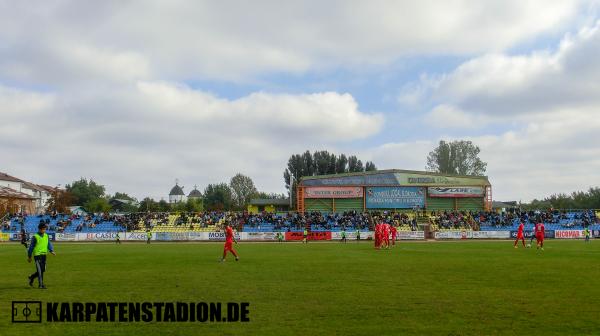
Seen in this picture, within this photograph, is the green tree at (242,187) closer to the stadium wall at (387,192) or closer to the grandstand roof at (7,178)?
the grandstand roof at (7,178)

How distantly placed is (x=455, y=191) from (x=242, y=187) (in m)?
79.1

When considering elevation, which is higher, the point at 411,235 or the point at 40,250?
the point at 40,250

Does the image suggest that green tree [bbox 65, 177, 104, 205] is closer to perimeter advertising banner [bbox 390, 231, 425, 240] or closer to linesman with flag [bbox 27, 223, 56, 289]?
perimeter advertising banner [bbox 390, 231, 425, 240]

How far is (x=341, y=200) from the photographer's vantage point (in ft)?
254

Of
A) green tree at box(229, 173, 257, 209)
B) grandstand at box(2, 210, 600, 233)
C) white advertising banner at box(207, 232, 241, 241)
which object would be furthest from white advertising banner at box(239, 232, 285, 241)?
green tree at box(229, 173, 257, 209)

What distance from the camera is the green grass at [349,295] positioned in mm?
10062

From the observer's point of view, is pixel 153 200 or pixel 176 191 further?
pixel 176 191

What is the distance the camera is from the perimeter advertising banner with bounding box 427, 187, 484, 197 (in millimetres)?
77000

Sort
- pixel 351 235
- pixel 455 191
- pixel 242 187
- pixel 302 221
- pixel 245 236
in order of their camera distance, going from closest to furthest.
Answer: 1. pixel 351 235
2. pixel 245 236
3. pixel 302 221
4. pixel 455 191
5. pixel 242 187

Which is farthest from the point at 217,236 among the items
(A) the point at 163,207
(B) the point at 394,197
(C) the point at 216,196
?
(C) the point at 216,196

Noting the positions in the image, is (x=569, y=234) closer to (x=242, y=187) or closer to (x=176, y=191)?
(x=242, y=187)

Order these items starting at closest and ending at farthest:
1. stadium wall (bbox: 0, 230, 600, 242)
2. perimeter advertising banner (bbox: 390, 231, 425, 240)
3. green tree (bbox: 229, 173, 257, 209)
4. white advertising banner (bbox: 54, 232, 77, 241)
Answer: perimeter advertising banner (bbox: 390, 231, 425, 240) → stadium wall (bbox: 0, 230, 600, 242) → white advertising banner (bbox: 54, 232, 77, 241) → green tree (bbox: 229, 173, 257, 209)

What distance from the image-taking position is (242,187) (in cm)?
14675

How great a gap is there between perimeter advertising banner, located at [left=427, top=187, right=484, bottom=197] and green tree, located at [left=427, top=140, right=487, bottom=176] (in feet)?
135
